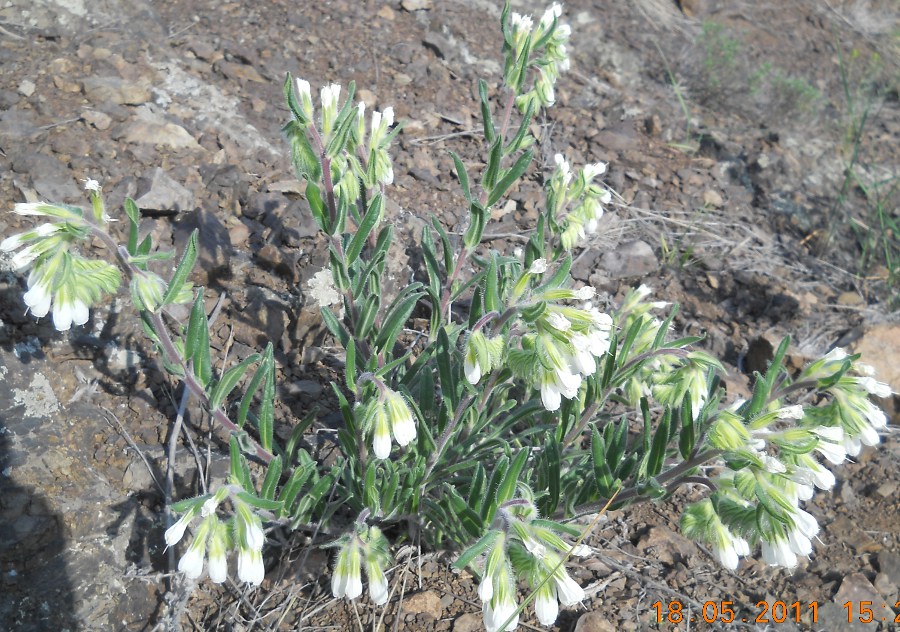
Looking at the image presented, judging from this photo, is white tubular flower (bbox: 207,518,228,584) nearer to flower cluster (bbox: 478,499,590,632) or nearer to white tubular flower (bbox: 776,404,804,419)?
flower cluster (bbox: 478,499,590,632)

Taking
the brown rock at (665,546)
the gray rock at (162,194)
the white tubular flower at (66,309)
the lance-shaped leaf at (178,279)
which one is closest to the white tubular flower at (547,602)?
the brown rock at (665,546)

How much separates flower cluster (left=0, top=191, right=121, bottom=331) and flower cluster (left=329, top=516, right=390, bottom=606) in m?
1.08

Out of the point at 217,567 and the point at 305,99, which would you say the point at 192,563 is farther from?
the point at 305,99

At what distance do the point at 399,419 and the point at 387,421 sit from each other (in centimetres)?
4

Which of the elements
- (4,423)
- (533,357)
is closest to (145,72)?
(4,423)

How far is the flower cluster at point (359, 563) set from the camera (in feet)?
7.66

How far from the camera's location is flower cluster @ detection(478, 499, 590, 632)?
6.32 feet

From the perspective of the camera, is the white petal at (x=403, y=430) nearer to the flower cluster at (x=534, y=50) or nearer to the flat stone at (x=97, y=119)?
the flower cluster at (x=534, y=50)

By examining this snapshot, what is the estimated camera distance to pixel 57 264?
203cm

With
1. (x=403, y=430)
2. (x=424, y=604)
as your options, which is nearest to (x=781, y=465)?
(x=403, y=430)

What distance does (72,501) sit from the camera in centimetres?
270

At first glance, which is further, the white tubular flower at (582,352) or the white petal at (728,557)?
the white petal at (728,557)

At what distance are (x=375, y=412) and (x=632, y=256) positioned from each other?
8.18 ft

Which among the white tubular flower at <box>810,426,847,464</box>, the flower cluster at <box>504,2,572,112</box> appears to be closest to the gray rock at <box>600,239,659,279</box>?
the flower cluster at <box>504,2,572,112</box>
